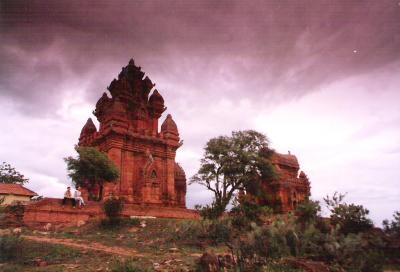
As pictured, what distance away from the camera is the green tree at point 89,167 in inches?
1045

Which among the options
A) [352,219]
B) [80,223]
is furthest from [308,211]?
[80,223]

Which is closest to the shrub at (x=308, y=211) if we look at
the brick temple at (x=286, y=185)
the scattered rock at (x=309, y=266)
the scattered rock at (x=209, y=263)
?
the scattered rock at (x=309, y=266)

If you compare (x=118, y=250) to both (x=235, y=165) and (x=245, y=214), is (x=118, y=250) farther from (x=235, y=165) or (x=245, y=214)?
(x=235, y=165)

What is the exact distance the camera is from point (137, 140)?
109 feet

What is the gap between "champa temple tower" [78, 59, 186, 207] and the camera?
31484mm

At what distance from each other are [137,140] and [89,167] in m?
7.51

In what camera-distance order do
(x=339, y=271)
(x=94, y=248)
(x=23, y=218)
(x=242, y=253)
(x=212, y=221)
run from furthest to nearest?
(x=23, y=218)
(x=212, y=221)
(x=94, y=248)
(x=242, y=253)
(x=339, y=271)

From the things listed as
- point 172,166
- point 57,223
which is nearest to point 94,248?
point 57,223

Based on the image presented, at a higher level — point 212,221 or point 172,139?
point 172,139

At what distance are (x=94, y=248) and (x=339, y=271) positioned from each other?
9202 millimetres

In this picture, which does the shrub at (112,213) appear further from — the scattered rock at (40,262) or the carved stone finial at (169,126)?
the carved stone finial at (169,126)

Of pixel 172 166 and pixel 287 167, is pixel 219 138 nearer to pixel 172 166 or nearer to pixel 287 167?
pixel 172 166

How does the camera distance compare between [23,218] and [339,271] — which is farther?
[23,218]

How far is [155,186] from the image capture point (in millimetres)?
32406
